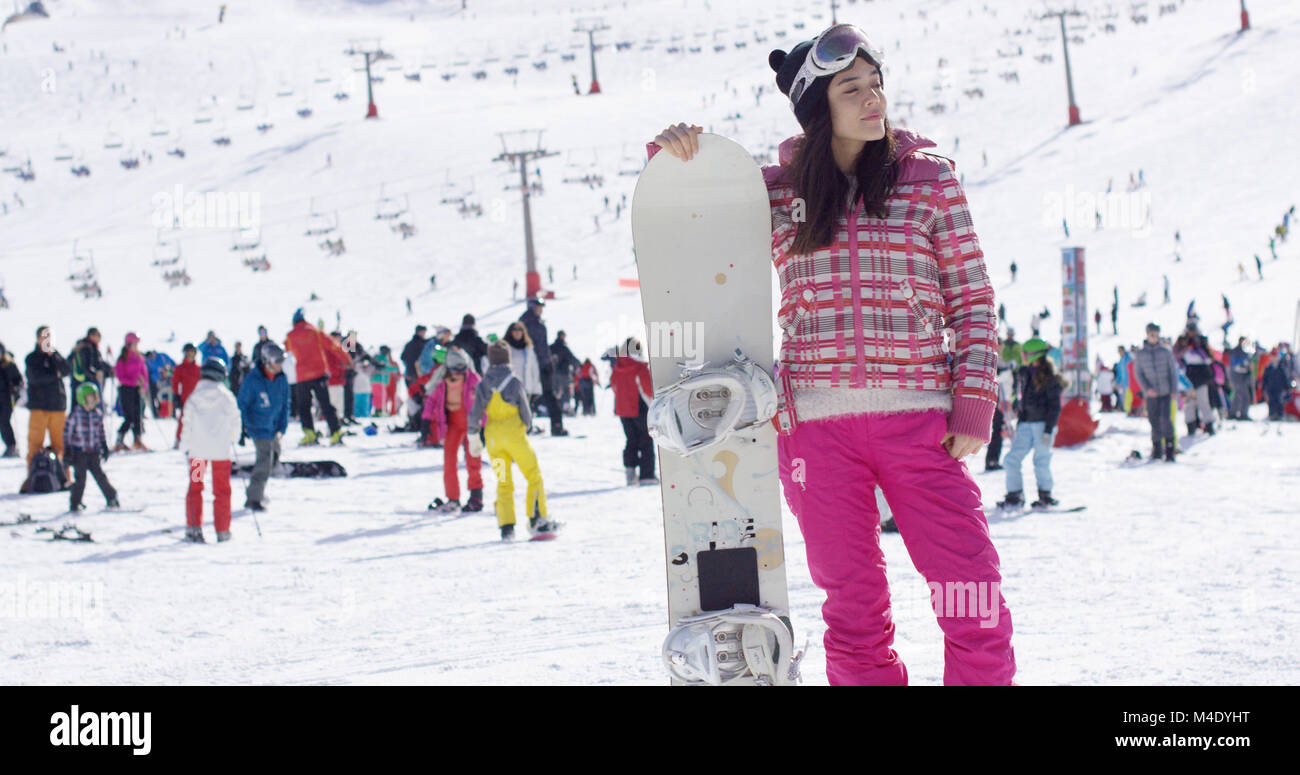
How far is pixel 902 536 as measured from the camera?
99.2 inches

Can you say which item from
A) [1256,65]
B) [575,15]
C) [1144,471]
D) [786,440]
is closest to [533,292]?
[1144,471]

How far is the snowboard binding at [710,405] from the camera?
2584mm

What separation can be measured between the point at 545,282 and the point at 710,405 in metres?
37.4

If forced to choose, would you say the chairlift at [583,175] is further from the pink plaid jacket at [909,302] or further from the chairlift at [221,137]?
the pink plaid jacket at [909,302]

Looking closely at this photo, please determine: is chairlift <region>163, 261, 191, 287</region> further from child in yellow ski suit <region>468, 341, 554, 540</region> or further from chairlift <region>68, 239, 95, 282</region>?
child in yellow ski suit <region>468, 341, 554, 540</region>

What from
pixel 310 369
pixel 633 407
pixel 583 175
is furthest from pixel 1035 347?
pixel 583 175

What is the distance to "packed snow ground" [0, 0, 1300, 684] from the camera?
482 cm

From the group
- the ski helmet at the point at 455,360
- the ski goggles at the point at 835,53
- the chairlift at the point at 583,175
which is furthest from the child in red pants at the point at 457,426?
the chairlift at the point at 583,175

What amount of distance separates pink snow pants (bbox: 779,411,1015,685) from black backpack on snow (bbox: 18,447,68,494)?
897 cm

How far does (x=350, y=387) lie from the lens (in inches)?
643

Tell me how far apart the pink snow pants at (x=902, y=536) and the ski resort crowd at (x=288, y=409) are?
16.9 feet

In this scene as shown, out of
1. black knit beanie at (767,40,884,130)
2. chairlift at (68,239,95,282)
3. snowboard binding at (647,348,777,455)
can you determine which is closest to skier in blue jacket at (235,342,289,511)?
black knit beanie at (767,40,884,130)
